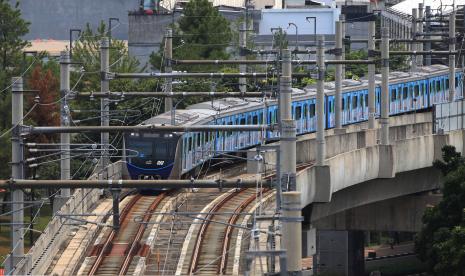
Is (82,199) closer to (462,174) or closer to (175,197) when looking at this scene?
(175,197)

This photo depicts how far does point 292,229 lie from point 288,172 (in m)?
6.10

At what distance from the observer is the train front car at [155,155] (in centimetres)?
4803

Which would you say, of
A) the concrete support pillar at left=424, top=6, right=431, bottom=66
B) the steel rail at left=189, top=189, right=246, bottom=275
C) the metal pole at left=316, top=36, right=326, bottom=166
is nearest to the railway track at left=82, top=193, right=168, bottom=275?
the steel rail at left=189, top=189, right=246, bottom=275

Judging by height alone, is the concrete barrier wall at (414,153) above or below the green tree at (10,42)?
below

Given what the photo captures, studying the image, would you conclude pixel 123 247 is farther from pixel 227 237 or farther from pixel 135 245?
pixel 227 237

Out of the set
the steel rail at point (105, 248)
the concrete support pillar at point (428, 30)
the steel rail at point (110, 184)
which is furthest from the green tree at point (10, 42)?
the steel rail at point (110, 184)

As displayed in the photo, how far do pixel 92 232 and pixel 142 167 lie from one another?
9.44 m

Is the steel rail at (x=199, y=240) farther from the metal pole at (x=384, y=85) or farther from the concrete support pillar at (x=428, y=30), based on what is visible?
the concrete support pillar at (x=428, y=30)

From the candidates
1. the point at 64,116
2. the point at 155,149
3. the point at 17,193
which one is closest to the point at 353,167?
the point at 155,149

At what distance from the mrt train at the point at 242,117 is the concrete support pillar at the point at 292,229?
1346 centimetres

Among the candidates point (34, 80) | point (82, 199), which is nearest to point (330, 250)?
point (34, 80)

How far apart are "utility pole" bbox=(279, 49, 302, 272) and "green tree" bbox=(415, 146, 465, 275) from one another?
15011 millimetres

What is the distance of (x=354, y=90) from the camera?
7062cm

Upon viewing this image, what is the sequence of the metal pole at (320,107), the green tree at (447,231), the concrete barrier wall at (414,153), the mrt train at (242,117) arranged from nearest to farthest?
the metal pole at (320,107)
the mrt train at (242,117)
the green tree at (447,231)
the concrete barrier wall at (414,153)
